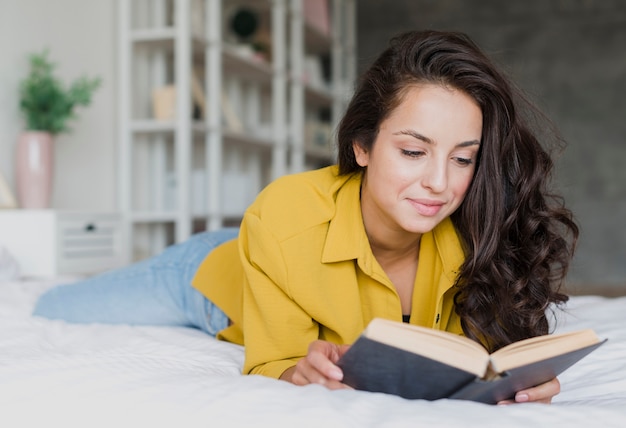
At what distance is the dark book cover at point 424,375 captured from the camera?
920mm

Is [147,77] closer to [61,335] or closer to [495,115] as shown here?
[61,335]

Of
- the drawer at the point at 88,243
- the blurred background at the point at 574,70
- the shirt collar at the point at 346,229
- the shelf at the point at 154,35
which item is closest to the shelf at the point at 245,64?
the shelf at the point at 154,35

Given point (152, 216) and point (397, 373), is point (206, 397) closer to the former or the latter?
point (397, 373)

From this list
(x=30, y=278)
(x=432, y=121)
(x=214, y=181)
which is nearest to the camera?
(x=432, y=121)

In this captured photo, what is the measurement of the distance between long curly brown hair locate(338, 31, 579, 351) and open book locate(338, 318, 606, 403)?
0.35 meters

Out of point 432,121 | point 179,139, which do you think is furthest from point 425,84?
point 179,139

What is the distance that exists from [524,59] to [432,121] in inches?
225

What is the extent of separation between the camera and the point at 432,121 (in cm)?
124

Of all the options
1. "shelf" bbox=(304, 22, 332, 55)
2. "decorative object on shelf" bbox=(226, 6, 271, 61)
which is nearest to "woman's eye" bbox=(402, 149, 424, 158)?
"decorative object on shelf" bbox=(226, 6, 271, 61)

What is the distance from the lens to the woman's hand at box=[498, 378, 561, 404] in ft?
3.44

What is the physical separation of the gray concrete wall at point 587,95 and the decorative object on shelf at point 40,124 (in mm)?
4198

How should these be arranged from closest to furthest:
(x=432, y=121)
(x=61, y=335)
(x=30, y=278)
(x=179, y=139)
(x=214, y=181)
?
(x=432, y=121), (x=61, y=335), (x=30, y=278), (x=179, y=139), (x=214, y=181)

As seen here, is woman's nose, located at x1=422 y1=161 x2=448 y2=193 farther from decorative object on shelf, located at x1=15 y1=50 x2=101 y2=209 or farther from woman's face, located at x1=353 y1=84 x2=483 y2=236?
decorative object on shelf, located at x1=15 y1=50 x2=101 y2=209

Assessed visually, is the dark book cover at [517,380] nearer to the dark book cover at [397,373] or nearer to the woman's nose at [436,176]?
the dark book cover at [397,373]
